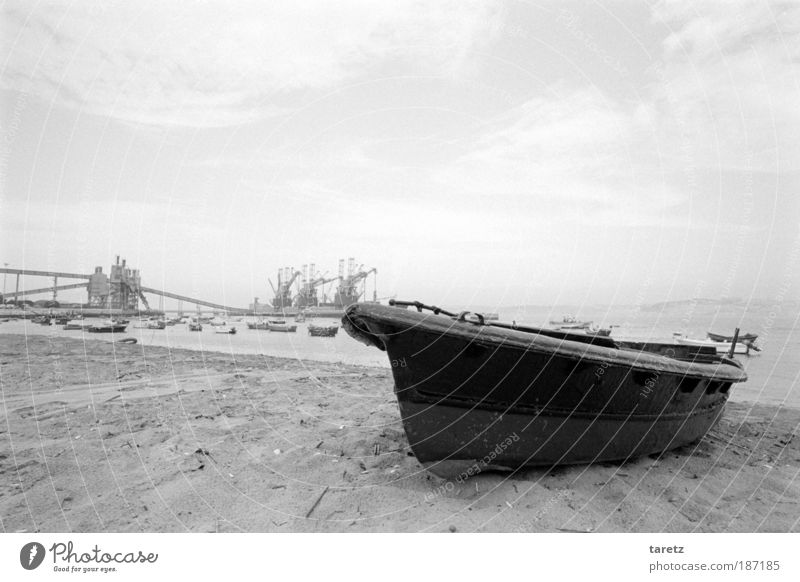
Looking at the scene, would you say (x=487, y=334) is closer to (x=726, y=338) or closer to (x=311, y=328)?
(x=726, y=338)

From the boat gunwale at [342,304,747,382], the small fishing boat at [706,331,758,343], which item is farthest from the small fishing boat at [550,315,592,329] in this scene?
the boat gunwale at [342,304,747,382]

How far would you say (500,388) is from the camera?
3533mm

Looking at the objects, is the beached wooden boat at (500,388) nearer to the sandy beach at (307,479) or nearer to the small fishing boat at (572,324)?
the sandy beach at (307,479)

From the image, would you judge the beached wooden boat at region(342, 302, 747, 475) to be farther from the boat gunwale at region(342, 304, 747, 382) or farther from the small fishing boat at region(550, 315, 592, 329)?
the small fishing boat at region(550, 315, 592, 329)

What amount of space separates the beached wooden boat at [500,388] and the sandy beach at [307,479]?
8.2 inches

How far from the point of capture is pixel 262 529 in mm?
3064

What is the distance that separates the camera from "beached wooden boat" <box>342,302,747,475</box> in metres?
3.36

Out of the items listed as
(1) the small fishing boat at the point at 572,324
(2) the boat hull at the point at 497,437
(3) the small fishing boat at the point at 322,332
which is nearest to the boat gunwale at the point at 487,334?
(2) the boat hull at the point at 497,437

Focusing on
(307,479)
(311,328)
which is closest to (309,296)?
(311,328)

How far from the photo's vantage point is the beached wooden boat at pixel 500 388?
11.0ft

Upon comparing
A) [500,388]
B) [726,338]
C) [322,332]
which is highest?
[500,388]

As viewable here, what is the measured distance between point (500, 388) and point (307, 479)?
5.69ft
